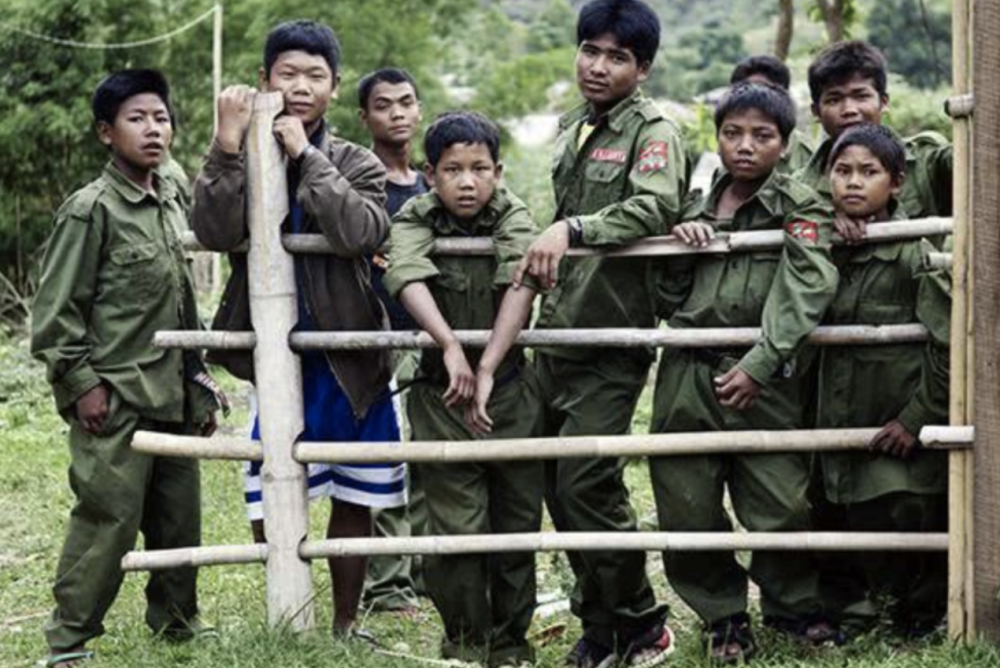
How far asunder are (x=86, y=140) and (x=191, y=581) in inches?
469

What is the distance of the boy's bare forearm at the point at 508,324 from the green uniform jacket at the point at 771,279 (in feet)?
1.77

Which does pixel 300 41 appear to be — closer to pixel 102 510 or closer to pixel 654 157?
pixel 654 157

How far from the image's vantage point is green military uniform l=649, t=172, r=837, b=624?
4.73m

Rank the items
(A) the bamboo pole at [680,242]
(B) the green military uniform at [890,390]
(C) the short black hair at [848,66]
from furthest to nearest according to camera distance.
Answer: (C) the short black hair at [848,66]
(B) the green military uniform at [890,390]
(A) the bamboo pole at [680,242]

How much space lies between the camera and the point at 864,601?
16.5 feet

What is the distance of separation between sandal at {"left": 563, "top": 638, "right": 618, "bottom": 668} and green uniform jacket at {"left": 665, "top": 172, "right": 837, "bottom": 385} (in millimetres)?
1091

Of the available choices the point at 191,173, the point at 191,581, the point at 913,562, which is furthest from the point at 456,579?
the point at 191,173

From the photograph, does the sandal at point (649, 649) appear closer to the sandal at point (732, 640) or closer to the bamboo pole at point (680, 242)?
the sandal at point (732, 640)

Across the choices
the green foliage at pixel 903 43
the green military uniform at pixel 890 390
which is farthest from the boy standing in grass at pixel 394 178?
the green foliage at pixel 903 43

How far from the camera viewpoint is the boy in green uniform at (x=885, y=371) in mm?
4727

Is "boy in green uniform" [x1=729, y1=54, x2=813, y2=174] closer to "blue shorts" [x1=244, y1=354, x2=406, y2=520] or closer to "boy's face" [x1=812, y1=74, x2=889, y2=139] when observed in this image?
"boy's face" [x1=812, y1=74, x2=889, y2=139]

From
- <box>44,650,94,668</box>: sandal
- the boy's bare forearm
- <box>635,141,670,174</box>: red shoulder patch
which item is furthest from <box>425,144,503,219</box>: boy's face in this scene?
<box>44,650,94,668</box>: sandal

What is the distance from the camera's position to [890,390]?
4.81 m

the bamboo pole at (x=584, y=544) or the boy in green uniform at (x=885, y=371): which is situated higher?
the boy in green uniform at (x=885, y=371)
